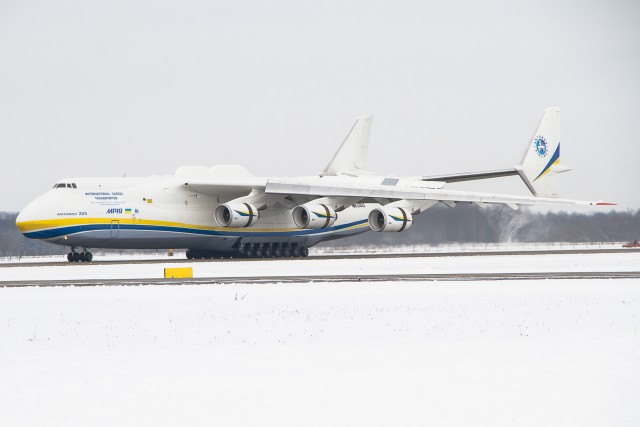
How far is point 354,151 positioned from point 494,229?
1162 cm

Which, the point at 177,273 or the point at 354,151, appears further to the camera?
the point at 354,151

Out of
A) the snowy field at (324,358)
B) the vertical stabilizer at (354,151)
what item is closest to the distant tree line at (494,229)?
the vertical stabilizer at (354,151)

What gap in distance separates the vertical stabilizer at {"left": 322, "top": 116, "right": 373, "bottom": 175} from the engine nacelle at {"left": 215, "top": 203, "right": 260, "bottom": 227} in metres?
7.65

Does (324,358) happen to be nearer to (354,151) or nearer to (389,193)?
(389,193)

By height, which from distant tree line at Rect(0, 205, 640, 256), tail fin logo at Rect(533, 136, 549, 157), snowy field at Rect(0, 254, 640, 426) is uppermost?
tail fin logo at Rect(533, 136, 549, 157)

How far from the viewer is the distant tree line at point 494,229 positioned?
50.1 m

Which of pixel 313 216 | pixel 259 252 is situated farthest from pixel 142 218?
pixel 313 216

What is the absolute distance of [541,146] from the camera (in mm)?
40688

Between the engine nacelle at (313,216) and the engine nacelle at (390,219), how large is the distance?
1.63 m

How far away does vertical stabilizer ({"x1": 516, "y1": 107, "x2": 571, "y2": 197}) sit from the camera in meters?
40.3

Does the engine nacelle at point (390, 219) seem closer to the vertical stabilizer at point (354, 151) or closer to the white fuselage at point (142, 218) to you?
the white fuselage at point (142, 218)

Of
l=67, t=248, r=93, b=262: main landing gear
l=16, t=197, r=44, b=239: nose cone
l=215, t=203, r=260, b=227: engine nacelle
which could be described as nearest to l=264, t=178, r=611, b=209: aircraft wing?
l=215, t=203, r=260, b=227: engine nacelle

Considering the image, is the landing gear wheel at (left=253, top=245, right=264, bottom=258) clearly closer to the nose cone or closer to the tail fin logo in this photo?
the nose cone

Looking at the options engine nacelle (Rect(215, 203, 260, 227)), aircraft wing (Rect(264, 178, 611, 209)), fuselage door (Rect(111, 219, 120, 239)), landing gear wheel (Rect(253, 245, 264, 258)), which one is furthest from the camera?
landing gear wheel (Rect(253, 245, 264, 258))
